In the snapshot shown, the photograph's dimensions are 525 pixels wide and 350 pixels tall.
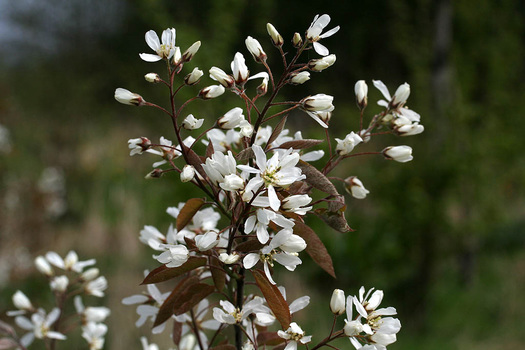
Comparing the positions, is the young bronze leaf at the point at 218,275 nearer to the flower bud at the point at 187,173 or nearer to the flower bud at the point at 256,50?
the flower bud at the point at 187,173

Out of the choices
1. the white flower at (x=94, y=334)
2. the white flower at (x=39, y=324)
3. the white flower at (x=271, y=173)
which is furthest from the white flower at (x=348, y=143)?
the white flower at (x=39, y=324)

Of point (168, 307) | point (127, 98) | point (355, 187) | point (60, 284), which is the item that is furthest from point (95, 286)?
point (355, 187)

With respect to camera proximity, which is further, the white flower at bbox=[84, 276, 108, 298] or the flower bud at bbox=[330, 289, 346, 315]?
the white flower at bbox=[84, 276, 108, 298]

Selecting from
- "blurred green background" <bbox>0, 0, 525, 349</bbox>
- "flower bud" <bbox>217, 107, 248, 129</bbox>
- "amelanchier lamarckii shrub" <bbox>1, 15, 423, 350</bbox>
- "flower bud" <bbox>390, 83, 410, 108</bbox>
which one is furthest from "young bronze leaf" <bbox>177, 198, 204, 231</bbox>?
"blurred green background" <bbox>0, 0, 525, 349</bbox>

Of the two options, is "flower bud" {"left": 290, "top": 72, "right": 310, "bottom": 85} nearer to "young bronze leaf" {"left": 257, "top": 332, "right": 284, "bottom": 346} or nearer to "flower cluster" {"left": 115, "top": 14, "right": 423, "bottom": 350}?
"flower cluster" {"left": 115, "top": 14, "right": 423, "bottom": 350}

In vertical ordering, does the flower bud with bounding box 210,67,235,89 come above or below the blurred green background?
above

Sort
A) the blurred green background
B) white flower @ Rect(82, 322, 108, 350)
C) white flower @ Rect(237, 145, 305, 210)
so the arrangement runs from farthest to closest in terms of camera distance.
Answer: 1. the blurred green background
2. white flower @ Rect(82, 322, 108, 350)
3. white flower @ Rect(237, 145, 305, 210)

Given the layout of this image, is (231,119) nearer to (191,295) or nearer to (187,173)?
(187,173)
